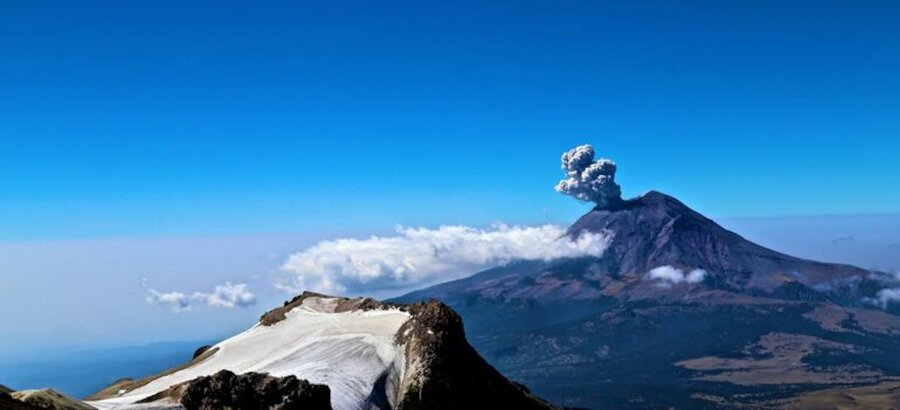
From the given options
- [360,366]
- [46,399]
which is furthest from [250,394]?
[46,399]

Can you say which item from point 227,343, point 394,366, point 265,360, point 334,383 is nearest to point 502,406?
point 394,366

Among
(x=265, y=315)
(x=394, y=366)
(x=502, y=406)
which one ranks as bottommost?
(x=502, y=406)

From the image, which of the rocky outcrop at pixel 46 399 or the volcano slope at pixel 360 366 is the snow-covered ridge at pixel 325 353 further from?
the rocky outcrop at pixel 46 399

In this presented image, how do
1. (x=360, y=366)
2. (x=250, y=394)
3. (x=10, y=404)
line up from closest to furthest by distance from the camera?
(x=10, y=404) < (x=250, y=394) < (x=360, y=366)

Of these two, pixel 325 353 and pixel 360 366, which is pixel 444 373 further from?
pixel 325 353

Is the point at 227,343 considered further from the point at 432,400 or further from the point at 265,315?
the point at 432,400

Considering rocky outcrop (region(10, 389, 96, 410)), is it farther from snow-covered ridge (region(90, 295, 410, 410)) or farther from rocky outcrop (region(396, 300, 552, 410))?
rocky outcrop (region(396, 300, 552, 410))
